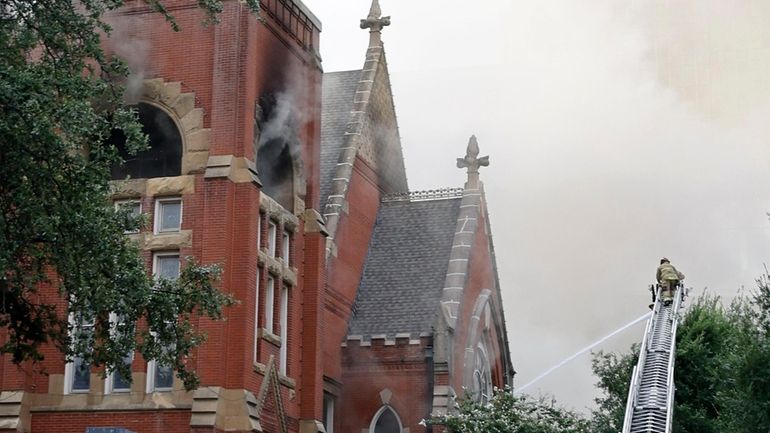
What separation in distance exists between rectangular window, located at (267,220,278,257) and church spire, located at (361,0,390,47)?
13534 mm

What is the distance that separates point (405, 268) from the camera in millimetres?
36625

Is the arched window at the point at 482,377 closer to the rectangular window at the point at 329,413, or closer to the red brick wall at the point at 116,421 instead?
the rectangular window at the point at 329,413

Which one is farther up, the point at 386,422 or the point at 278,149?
the point at 278,149

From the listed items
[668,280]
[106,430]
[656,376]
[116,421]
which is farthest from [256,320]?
[668,280]

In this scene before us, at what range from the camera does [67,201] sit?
58.1 ft

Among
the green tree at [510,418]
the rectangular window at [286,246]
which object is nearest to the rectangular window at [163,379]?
the rectangular window at [286,246]

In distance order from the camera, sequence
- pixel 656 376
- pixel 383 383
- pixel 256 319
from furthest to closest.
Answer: pixel 383 383 < pixel 256 319 < pixel 656 376

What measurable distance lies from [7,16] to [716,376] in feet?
61.9

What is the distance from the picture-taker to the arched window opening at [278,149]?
28812 millimetres

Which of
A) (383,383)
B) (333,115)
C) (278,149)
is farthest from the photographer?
(333,115)

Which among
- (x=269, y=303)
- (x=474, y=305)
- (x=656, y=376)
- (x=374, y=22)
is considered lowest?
(x=656, y=376)

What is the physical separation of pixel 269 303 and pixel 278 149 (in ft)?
12.9

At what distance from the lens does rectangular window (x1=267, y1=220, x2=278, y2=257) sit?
27894 millimetres

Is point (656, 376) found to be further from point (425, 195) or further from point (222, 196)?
point (425, 195)
